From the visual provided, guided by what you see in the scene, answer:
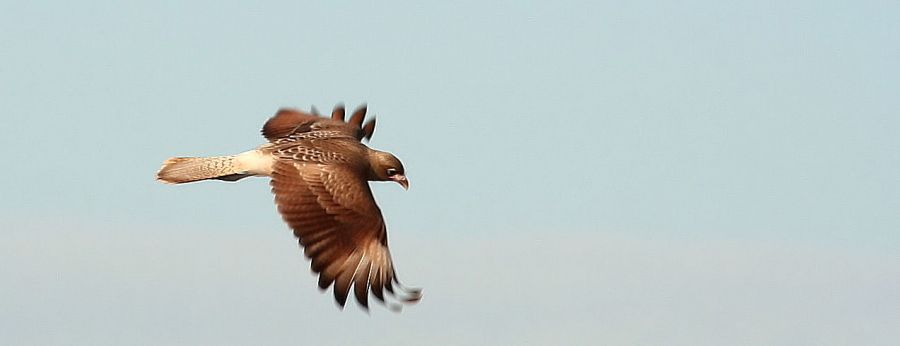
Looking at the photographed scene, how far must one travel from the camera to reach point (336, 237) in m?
22.0

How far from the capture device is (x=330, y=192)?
2281cm

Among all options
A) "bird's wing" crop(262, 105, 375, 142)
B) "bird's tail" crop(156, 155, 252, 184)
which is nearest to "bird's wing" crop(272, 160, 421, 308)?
"bird's tail" crop(156, 155, 252, 184)

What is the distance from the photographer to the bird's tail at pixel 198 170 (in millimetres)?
24672

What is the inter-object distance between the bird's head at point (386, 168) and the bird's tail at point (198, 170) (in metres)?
1.82

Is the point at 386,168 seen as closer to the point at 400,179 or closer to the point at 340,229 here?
the point at 400,179

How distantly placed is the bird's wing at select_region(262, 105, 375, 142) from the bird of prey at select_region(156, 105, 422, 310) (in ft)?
0.53

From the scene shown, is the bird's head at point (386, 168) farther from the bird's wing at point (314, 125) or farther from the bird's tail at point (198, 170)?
the bird's tail at point (198, 170)

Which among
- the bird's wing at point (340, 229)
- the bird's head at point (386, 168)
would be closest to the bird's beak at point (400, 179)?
the bird's head at point (386, 168)

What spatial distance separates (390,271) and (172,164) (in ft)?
15.9

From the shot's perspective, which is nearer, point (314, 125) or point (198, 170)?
point (198, 170)

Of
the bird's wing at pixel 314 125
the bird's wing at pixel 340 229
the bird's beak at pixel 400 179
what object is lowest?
the bird's wing at pixel 340 229

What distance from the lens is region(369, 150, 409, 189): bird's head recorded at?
25.0m

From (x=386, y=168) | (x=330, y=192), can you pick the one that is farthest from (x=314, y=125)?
(x=330, y=192)

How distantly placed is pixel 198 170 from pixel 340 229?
3.60 meters
